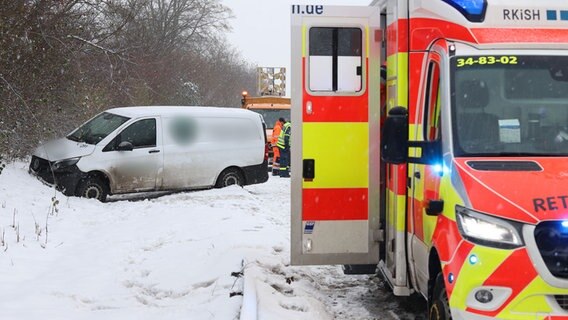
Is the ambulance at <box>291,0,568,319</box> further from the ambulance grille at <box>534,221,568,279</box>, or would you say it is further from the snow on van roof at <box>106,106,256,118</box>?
the snow on van roof at <box>106,106,256,118</box>

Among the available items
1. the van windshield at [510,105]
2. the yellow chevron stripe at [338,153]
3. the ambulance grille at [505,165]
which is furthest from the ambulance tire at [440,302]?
the yellow chevron stripe at [338,153]

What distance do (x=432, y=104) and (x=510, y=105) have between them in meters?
0.65

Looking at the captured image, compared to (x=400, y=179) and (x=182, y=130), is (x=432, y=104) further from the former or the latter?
(x=182, y=130)

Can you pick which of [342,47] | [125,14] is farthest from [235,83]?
[342,47]

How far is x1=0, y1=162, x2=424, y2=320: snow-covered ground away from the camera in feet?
19.3

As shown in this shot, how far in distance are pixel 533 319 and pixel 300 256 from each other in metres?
2.65

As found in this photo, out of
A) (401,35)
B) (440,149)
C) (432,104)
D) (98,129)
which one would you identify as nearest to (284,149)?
(98,129)

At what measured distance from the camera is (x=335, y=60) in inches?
234

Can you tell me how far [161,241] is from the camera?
8805 millimetres

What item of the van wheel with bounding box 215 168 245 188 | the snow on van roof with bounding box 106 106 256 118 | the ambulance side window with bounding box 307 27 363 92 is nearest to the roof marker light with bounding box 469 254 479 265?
the ambulance side window with bounding box 307 27 363 92

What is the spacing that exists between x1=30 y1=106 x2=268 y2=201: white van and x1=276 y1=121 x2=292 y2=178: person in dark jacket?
4694 mm

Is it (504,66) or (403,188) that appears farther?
(403,188)

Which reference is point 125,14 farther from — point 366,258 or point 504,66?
point 504,66

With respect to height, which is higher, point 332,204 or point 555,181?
point 555,181
